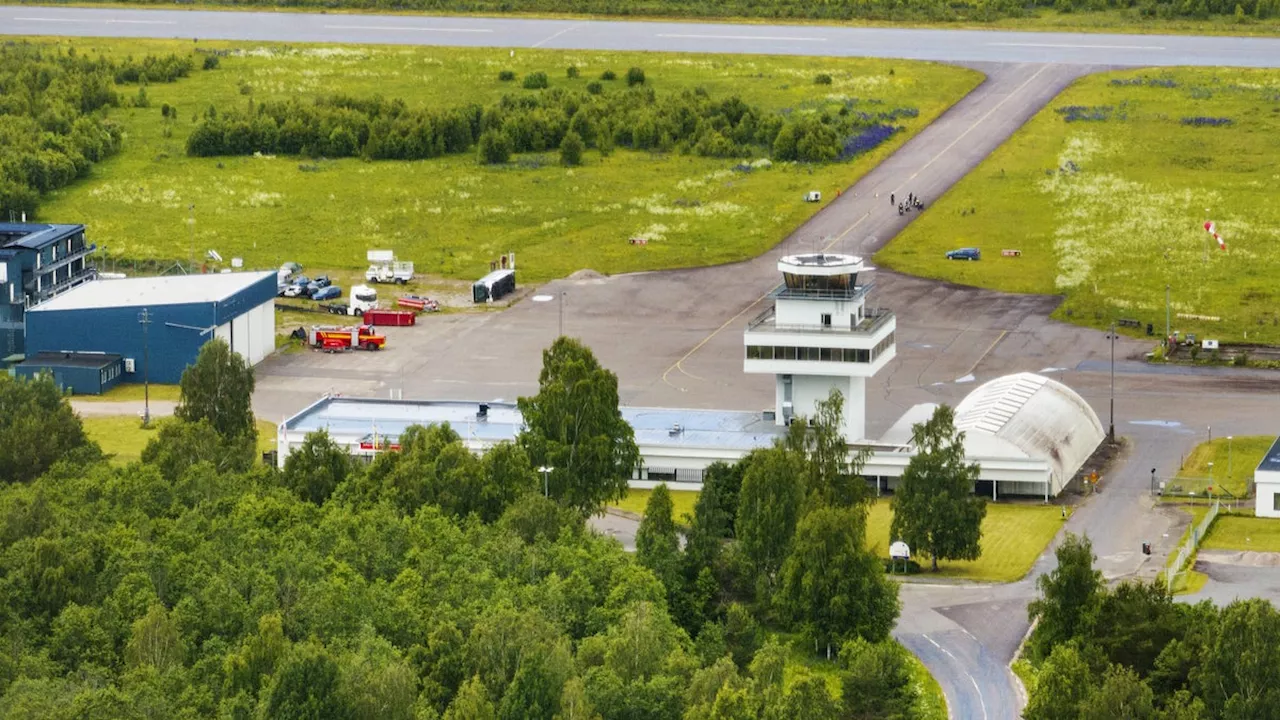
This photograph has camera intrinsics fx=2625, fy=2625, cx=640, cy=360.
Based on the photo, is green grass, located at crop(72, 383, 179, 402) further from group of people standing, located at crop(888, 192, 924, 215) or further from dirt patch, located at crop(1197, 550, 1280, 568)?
group of people standing, located at crop(888, 192, 924, 215)

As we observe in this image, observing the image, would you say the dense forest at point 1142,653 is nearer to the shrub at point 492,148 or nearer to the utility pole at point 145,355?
the utility pole at point 145,355

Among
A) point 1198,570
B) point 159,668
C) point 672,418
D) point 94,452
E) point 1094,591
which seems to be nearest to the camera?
point 159,668

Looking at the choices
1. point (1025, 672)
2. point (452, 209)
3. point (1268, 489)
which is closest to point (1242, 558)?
point (1268, 489)

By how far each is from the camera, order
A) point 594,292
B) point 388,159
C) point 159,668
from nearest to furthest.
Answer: point 159,668 → point 594,292 → point 388,159

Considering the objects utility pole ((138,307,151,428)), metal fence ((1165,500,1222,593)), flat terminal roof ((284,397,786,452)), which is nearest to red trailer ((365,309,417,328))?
utility pole ((138,307,151,428))

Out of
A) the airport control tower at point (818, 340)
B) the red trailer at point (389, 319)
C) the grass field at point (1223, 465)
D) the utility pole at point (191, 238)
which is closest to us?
the grass field at point (1223, 465)

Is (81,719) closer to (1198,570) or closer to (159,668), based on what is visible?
(159,668)

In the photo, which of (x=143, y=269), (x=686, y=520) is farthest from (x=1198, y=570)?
(x=143, y=269)

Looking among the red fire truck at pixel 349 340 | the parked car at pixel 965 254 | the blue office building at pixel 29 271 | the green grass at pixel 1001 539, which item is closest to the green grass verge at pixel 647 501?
the green grass at pixel 1001 539

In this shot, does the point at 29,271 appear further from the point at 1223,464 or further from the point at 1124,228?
the point at 1124,228
